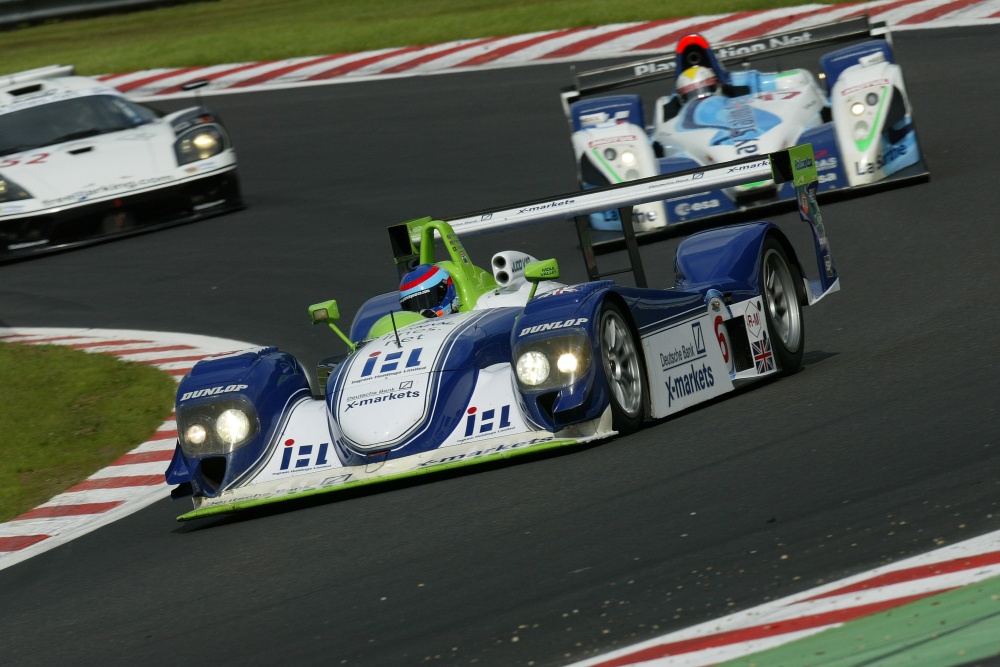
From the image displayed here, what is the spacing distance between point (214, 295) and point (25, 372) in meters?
2.18

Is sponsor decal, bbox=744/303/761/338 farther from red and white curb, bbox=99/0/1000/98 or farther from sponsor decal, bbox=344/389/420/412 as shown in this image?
red and white curb, bbox=99/0/1000/98

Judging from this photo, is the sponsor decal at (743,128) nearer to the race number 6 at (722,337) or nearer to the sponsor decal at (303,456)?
the race number 6 at (722,337)

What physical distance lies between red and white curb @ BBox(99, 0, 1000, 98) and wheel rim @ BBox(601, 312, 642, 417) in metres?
11.5

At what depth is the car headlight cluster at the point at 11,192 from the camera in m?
14.2

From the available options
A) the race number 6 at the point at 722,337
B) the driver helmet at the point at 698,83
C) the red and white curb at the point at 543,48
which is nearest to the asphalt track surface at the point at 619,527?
the race number 6 at the point at 722,337

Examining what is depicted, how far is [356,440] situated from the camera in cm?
675

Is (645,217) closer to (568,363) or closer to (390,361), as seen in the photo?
(390,361)

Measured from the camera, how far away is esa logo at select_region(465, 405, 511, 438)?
22.0ft

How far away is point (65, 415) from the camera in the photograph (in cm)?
989

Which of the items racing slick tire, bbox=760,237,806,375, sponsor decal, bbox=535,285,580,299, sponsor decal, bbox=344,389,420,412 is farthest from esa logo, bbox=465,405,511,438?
racing slick tire, bbox=760,237,806,375

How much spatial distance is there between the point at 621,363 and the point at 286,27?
19.0 metres

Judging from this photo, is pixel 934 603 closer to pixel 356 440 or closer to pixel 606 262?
pixel 356 440

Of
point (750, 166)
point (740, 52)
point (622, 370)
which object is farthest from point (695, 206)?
point (622, 370)

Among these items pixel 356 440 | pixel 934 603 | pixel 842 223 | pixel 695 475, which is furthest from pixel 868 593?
pixel 842 223
